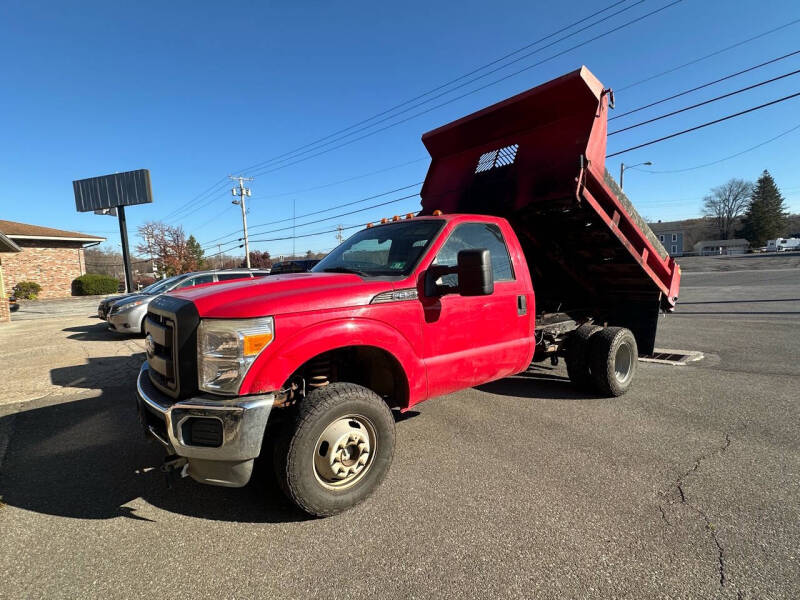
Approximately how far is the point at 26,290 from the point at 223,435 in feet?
105

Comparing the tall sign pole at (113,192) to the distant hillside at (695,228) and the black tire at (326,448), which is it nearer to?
the black tire at (326,448)

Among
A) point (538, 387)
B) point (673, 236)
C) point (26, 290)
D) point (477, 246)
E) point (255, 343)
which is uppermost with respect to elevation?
point (673, 236)

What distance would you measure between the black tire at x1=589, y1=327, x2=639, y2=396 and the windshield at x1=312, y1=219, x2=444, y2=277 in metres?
2.66

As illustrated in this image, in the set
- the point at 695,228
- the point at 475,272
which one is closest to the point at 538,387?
the point at 475,272

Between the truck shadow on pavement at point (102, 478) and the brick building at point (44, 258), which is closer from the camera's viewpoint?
the truck shadow on pavement at point (102, 478)

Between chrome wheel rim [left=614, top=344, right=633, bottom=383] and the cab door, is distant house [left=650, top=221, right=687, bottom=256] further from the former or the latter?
the cab door

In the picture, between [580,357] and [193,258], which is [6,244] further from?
[193,258]

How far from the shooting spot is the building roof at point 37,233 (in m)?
25.7

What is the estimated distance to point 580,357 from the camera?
4.92 metres

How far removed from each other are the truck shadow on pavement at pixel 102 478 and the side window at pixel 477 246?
2.12 metres

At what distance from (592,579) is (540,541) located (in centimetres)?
34

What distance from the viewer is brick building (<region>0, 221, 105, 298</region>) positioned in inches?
1010

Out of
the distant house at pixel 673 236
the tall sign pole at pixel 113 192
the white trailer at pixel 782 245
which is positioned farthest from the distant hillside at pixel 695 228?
the tall sign pole at pixel 113 192

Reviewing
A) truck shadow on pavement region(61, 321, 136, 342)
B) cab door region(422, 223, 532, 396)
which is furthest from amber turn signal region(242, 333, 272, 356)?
truck shadow on pavement region(61, 321, 136, 342)
